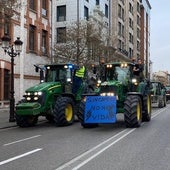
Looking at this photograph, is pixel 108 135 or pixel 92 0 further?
pixel 92 0

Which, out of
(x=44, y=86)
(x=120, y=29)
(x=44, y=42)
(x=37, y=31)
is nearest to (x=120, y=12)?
(x=120, y=29)

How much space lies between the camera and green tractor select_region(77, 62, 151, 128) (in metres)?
17.1

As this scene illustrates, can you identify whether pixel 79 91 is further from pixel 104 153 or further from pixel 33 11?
pixel 33 11

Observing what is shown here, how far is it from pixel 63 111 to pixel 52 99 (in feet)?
4.17

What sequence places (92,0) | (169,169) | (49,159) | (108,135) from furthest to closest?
(92,0)
(108,135)
(49,159)
(169,169)

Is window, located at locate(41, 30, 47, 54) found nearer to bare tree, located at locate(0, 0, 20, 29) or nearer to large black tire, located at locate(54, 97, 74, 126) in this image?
large black tire, located at locate(54, 97, 74, 126)

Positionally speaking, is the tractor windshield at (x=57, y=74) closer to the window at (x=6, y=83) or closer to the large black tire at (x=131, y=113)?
the large black tire at (x=131, y=113)

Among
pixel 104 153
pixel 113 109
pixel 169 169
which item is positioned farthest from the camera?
pixel 113 109

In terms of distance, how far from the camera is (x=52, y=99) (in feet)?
62.6

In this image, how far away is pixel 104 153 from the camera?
10.8m

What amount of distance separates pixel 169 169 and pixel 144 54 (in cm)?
9162

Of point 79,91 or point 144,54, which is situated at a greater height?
point 144,54

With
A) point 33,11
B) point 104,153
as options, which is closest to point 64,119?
point 104,153

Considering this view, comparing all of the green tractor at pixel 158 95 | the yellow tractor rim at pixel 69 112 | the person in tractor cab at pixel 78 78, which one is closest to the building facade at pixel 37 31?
the person in tractor cab at pixel 78 78
